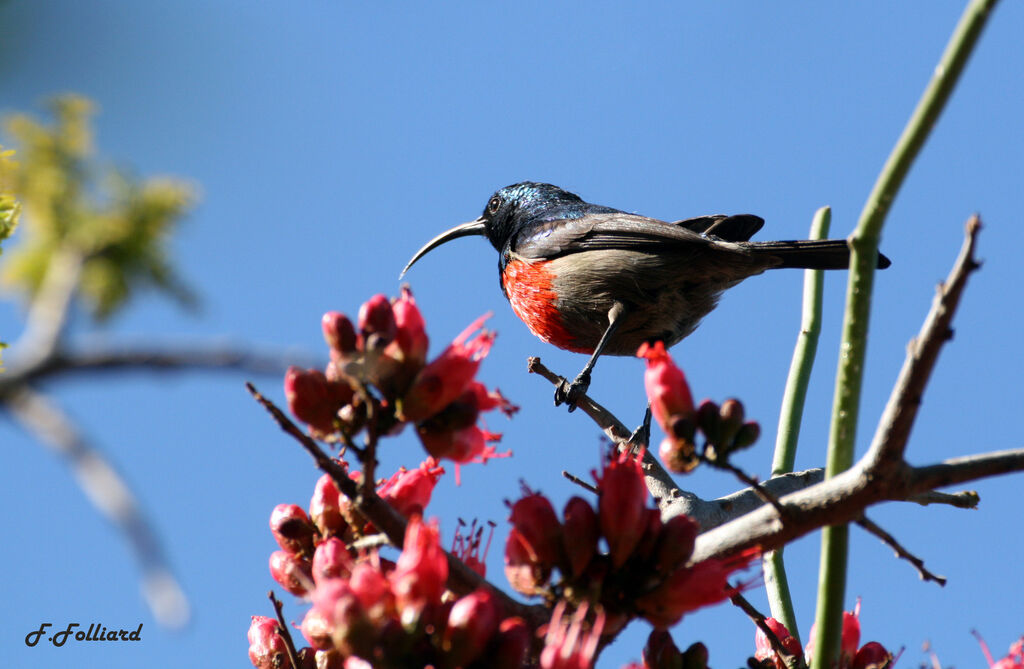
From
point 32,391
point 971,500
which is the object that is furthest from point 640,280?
point 32,391

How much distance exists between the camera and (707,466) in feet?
6.22

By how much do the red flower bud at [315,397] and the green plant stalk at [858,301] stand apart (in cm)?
83

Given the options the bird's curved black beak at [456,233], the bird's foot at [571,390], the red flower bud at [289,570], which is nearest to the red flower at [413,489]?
the red flower bud at [289,570]

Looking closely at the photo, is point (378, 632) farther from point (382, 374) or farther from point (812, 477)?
point (812, 477)

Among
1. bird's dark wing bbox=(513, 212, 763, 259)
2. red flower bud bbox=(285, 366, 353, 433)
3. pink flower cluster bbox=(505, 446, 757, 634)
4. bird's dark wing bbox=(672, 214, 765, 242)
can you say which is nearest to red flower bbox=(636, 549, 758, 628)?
pink flower cluster bbox=(505, 446, 757, 634)

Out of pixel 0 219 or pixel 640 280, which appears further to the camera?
pixel 640 280

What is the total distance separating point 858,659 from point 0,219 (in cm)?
194

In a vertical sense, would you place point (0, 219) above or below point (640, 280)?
below

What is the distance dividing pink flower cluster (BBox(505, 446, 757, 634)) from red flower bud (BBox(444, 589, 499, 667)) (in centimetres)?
20

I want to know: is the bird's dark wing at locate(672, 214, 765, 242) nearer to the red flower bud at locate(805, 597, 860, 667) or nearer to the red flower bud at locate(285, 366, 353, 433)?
the red flower bud at locate(805, 597, 860, 667)

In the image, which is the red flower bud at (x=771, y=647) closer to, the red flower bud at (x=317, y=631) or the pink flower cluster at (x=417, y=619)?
the pink flower cluster at (x=417, y=619)

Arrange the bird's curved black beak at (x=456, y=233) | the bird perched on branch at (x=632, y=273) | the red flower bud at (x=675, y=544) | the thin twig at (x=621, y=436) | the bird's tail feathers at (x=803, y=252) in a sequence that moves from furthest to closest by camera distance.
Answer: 1. the bird's curved black beak at (x=456, y=233)
2. the bird perched on branch at (x=632, y=273)
3. the bird's tail feathers at (x=803, y=252)
4. the thin twig at (x=621, y=436)
5. the red flower bud at (x=675, y=544)

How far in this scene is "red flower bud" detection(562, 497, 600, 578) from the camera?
1717mm

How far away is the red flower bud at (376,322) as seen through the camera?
1810 millimetres
